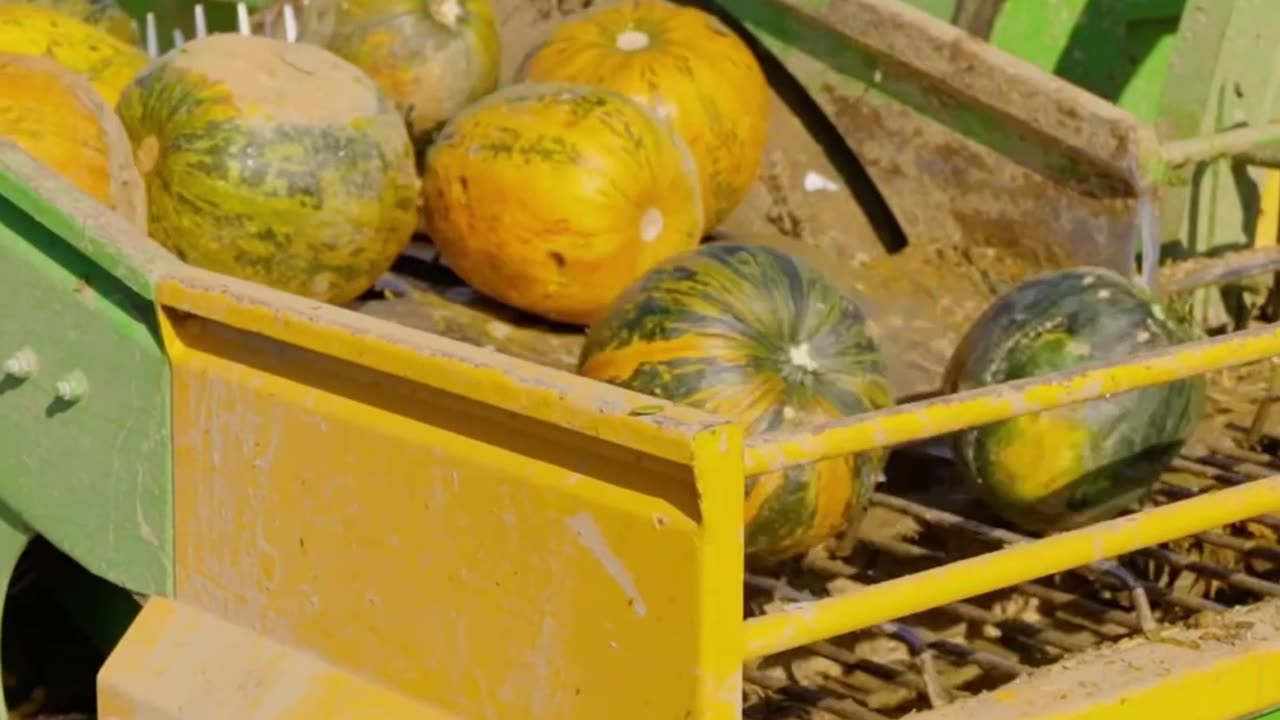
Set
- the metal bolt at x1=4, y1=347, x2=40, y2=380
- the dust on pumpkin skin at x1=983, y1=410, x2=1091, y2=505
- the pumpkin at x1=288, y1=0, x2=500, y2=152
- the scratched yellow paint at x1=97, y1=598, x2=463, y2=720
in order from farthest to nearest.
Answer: the pumpkin at x1=288, y1=0, x2=500, y2=152
the dust on pumpkin skin at x1=983, y1=410, x2=1091, y2=505
the metal bolt at x1=4, y1=347, x2=40, y2=380
the scratched yellow paint at x1=97, y1=598, x2=463, y2=720

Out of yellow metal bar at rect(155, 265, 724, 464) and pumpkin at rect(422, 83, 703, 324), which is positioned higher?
pumpkin at rect(422, 83, 703, 324)

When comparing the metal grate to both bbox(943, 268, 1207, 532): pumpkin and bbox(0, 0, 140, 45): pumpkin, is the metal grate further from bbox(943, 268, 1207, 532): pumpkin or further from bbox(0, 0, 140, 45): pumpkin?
bbox(0, 0, 140, 45): pumpkin

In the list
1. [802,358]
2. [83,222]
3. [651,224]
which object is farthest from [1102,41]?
[83,222]

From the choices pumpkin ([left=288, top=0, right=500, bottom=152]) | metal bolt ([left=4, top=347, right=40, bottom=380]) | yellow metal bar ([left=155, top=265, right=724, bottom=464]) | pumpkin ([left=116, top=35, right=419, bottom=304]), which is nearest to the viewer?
yellow metal bar ([left=155, top=265, right=724, bottom=464])

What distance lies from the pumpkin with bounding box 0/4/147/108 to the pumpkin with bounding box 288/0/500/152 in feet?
1.83

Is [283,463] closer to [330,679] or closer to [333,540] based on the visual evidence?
[333,540]

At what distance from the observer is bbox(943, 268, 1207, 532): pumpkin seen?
2.68 metres

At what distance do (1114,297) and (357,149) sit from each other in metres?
1.19

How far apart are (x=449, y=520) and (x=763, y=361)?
819 mm

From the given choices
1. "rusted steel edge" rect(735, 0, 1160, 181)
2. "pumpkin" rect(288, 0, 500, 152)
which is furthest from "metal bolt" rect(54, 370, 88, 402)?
"rusted steel edge" rect(735, 0, 1160, 181)

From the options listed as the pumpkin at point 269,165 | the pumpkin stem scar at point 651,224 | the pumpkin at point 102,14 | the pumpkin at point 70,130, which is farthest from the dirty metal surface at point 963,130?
the pumpkin at point 70,130

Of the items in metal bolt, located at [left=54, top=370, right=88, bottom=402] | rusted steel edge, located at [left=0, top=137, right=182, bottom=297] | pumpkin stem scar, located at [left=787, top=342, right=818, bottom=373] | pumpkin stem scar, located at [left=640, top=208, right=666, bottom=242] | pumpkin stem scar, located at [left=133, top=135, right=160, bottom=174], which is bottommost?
metal bolt, located at [left=54, top=370, right=88, bottom=402]

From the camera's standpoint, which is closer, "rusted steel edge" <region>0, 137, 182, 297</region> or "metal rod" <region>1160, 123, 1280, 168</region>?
"rusted steel edge" <region>0, 137, 182, 297</region>

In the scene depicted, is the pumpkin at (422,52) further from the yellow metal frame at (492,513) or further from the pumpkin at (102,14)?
the yellow metal frame at (492,513)
